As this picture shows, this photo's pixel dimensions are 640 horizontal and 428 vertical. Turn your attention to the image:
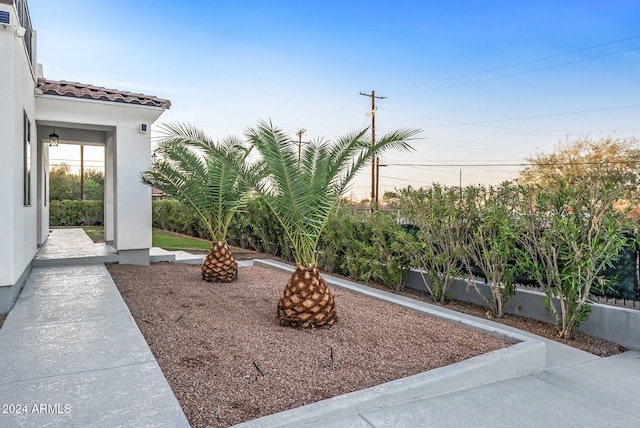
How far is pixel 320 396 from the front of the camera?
3051 mm

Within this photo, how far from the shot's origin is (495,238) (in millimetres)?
5969

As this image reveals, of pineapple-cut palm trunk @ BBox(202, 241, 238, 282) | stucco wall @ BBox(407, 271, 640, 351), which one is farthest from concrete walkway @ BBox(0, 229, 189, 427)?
stucco wall @ BBox(407, 271, 640, 351)

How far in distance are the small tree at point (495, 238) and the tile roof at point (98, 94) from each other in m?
6.74

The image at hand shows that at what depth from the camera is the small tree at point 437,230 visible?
6.62 m

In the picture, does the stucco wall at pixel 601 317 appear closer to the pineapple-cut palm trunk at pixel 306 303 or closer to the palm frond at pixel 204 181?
the pineapple-cut palm trunk at pixel 306 303

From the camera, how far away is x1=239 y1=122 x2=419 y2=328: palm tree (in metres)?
4.64

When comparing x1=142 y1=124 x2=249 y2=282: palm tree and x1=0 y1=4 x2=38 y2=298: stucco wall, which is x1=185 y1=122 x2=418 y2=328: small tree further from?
x1=0 y1=4 x2=38 y2=298: stucco wall

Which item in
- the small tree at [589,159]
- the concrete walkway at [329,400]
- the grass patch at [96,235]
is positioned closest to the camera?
the concrete walkway at [329,400]

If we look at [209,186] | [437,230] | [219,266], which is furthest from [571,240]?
[209,186]

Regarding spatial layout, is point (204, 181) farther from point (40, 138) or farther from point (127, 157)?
point (40, 138)

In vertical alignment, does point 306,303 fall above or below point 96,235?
above

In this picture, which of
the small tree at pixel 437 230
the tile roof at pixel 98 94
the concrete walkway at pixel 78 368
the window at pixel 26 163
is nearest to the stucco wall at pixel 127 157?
the tile roof at pixel 98 94

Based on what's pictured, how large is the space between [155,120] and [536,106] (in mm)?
18569

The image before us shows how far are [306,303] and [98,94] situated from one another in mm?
6529
